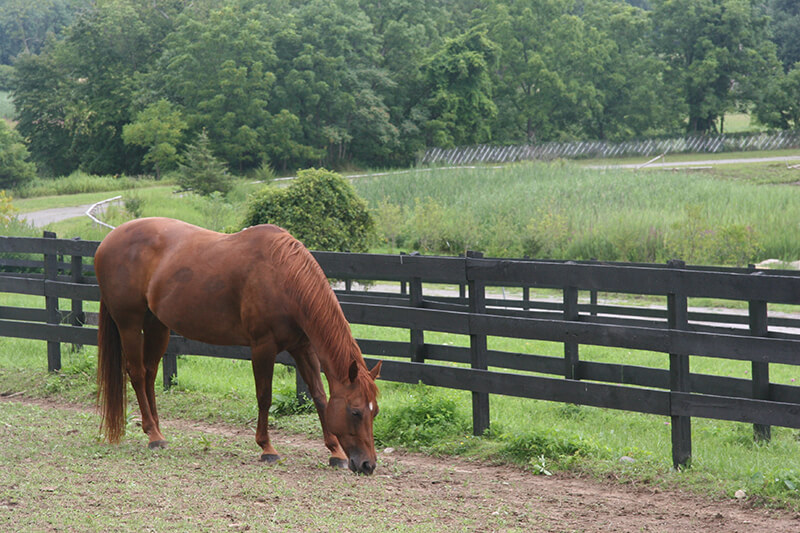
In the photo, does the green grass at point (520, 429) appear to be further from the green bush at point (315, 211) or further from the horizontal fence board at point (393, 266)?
the green bush at point (315, 211)

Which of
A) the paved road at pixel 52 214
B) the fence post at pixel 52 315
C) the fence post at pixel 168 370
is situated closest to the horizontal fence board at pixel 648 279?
the fence post at pixel 168 370

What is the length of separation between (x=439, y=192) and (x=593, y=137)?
40.0 metres

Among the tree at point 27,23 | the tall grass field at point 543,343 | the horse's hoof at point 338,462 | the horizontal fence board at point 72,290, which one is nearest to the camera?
the horse's hoof at point 338,462

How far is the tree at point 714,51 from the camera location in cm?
5706

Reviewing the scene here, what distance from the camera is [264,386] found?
5738 millimetres

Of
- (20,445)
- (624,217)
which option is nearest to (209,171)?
(624,217)

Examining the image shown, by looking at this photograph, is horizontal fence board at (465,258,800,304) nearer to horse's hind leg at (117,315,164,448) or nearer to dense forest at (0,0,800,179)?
horse's hind leg at (117,315,164,448)

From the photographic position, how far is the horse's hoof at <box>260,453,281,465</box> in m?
5.62

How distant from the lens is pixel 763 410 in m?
4.84

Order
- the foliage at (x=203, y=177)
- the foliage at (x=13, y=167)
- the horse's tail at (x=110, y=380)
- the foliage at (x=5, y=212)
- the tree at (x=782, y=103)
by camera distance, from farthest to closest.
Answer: the tree at (x=782, y=103) → the foliage at (x=13, y=167) → the foliage at (x=203, y=177) → the foliage at (x=5, y=212) → the horse's tail at (x=110, y=380)

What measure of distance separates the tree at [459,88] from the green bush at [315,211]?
→ 4327cm

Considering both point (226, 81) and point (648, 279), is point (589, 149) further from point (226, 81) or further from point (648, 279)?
point (648, 279)

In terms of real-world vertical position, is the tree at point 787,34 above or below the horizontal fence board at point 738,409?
above

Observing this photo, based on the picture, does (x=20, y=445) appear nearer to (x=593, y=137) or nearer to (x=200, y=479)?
(x=200, y=479)
